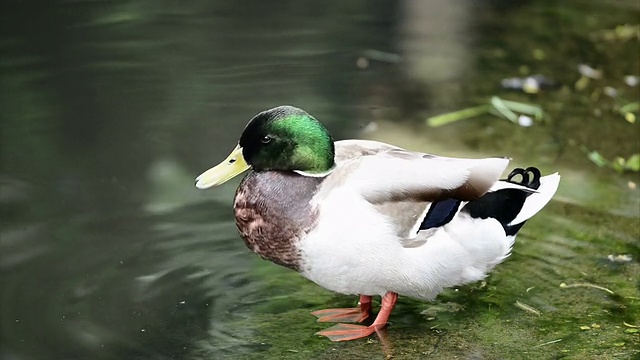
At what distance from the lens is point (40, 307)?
4031 millimetres

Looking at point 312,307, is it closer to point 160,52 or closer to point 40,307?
point 40,307

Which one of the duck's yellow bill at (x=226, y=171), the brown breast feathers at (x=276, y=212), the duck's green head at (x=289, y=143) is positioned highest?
the duck's green head at (x=289, y=143)

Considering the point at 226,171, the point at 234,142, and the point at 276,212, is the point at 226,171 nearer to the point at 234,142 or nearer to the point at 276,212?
the point at 276,212

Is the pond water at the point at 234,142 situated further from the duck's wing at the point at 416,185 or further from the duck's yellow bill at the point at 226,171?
the duck's yellow bill at the point at 226,171

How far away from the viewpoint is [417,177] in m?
3.62

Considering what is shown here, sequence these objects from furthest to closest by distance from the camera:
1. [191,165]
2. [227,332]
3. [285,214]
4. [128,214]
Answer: [191,165] → [128,214] → [227,332] → [285,214]

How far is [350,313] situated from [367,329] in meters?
0.19

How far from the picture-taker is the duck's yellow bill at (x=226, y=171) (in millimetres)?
3717

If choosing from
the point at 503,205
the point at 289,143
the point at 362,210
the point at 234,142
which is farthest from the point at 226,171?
the point at 234,142

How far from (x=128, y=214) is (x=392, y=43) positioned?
3.02m

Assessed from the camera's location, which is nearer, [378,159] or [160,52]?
[378,159]

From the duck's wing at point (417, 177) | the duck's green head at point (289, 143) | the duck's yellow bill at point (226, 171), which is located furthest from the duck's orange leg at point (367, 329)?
the duck's yellow bill at point (226, 171)

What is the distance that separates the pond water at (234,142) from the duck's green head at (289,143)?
2.14ft

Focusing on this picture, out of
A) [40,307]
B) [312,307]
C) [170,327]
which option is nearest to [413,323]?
[312,307]
